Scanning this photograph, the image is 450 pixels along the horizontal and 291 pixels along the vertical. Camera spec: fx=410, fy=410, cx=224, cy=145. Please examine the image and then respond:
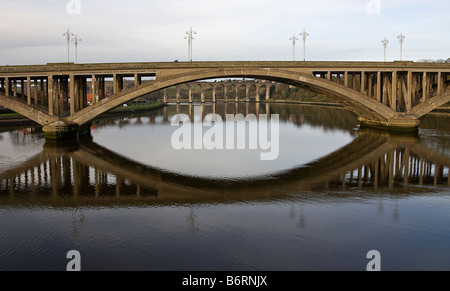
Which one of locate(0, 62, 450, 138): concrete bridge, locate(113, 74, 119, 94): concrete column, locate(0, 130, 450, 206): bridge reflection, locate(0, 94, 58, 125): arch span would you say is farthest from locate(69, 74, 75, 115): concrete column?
locate(0, 130, 450, 206): bridge reflection

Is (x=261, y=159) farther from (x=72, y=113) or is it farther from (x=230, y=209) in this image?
(x=72, y=113)

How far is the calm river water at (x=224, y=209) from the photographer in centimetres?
1495

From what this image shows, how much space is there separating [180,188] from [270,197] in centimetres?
585

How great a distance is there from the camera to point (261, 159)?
35.8 metres

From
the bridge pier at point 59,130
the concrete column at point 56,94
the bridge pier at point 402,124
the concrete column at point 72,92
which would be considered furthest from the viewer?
the bridge pier at point 402,124

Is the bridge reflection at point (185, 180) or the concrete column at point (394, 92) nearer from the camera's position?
the bridge reflection at point (185, 180)

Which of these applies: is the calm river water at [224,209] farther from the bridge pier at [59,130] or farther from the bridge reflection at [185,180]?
the bridge pier at [59,130]

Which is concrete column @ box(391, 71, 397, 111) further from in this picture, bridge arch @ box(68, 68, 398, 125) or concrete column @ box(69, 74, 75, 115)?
concrete column @ box(69, 74, 75, 115)

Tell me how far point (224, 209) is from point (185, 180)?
750 centimetres

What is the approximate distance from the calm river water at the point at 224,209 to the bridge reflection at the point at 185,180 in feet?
0.32

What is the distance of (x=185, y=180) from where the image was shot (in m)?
28.0

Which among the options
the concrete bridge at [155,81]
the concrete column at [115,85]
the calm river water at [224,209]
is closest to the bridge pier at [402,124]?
the concrete bridge at [155,81]

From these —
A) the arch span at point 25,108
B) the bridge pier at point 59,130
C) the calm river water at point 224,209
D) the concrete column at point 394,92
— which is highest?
the concrete column at point 394,92

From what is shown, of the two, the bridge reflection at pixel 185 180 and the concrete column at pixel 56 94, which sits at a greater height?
the concrete column at pixel 56 94
